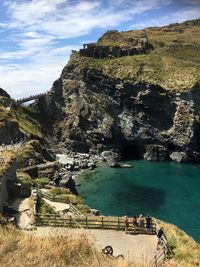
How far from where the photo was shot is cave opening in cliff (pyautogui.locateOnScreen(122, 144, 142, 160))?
155 meters

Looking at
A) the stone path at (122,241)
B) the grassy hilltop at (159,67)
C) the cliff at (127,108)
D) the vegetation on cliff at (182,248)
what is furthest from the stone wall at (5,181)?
the grassy hilltop at (159,67)

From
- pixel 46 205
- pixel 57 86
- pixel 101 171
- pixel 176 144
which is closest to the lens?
pixel 46 205

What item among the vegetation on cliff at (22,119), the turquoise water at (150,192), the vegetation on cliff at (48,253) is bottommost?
the turquoise water at (150,192)

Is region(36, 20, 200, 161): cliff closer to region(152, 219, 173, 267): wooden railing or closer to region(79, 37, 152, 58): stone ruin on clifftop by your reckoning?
region(79, 37, 152, 58): stone ruin on clifftop

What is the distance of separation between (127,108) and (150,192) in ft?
211

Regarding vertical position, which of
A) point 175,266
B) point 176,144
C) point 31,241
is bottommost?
point 176,144

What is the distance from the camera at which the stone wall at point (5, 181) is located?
44.2 meters

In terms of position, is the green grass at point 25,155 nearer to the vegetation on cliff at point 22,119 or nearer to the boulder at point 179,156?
the vegetation on cliff at point 22,119

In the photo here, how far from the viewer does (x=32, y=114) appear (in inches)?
6555

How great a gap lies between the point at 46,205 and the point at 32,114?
122323 millimetres

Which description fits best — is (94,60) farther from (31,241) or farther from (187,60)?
(31,241)

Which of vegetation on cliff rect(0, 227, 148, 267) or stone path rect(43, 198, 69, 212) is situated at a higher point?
vegetation on cliff rect(0, 227, 148, 267)

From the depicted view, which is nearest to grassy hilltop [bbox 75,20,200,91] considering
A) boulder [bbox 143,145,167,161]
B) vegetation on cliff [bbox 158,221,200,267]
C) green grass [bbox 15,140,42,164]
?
boulder [bbox 143,145,167,161]

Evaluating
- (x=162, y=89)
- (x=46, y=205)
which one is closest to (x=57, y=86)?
(x=162, y=89)
